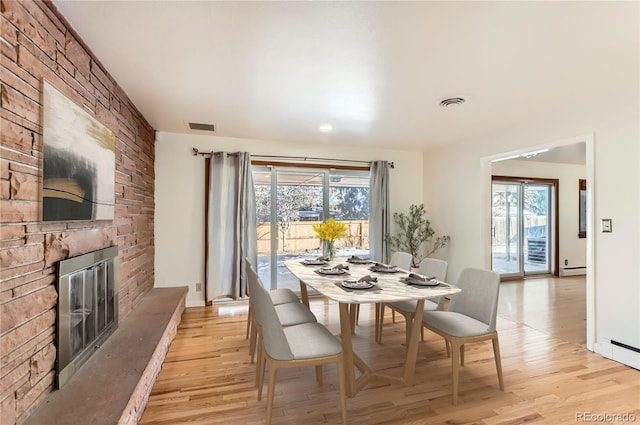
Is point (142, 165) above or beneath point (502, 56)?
beneath

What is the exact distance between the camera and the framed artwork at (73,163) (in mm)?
1542

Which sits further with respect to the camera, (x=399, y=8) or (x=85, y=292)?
(x=85, y=292)

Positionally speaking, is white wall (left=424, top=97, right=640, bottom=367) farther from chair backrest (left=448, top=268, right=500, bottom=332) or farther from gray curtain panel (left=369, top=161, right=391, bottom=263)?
gray curtain panel (left=369, top=161, right=391, bottom=263)

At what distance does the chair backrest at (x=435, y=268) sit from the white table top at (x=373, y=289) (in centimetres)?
37

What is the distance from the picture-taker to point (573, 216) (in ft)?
20.5

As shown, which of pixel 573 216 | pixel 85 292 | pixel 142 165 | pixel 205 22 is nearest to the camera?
pixel 205 22

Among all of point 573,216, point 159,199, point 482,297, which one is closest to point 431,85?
point 482,297

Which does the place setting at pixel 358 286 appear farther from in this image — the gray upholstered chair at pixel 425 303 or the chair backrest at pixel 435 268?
the chair backrest at pixel 435 268

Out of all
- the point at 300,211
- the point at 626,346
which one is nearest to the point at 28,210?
the point at 300,211

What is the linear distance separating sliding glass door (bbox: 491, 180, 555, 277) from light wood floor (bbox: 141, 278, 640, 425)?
292 centimetres

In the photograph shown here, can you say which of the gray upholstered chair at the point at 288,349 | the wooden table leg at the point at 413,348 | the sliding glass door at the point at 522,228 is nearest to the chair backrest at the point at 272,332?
the gray upholstered chair at the point at 288,349

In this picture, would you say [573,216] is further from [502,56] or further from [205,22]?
[205,22]

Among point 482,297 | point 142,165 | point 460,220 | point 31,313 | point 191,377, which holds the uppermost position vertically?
point 142,165

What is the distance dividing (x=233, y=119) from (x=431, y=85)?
2.12m
